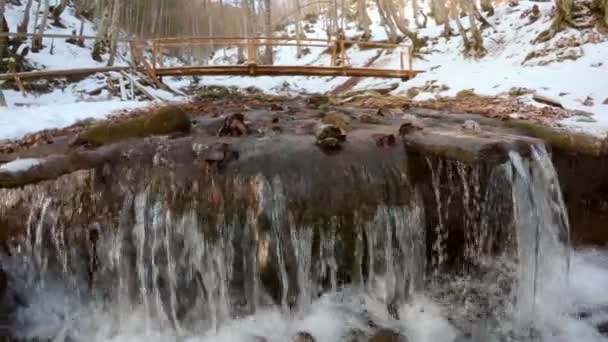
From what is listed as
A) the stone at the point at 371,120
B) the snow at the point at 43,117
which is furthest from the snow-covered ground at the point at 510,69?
the snow at the point at 43,117

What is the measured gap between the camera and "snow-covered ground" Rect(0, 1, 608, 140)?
8.62 m

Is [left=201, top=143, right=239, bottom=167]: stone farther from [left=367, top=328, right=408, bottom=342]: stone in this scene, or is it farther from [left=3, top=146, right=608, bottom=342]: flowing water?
A: [left=367, top=328, right=408, bottom=342]: stone

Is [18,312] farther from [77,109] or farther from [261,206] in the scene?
→ [77,109]

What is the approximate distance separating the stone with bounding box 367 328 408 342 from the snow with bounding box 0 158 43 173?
A: 3.77 metres

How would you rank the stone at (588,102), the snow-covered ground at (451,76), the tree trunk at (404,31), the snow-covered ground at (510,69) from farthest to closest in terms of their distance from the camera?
the tree trunk at (404,31) < the snow-covered ground at (510,69) < the stone at (588,102) < the snow-covered ground at (451,76)

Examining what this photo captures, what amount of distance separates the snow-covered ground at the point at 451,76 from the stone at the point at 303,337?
4221 millimetres

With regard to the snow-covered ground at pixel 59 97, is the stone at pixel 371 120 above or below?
below

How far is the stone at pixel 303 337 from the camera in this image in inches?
179

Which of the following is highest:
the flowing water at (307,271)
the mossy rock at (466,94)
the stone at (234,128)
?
the mossy rock at (466,94)

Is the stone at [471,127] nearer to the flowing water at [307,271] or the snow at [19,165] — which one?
the flowing water at [307,271]

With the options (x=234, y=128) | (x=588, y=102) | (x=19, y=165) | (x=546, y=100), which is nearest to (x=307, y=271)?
(x=234, y=128)

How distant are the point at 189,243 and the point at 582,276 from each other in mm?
4104

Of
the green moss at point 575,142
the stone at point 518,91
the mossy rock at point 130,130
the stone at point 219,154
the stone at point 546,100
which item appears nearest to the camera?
the stone at point 219,154

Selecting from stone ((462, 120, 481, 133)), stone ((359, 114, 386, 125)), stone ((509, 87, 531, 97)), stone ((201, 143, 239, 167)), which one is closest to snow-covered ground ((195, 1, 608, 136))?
stone ((509, 87, 531, 97))
